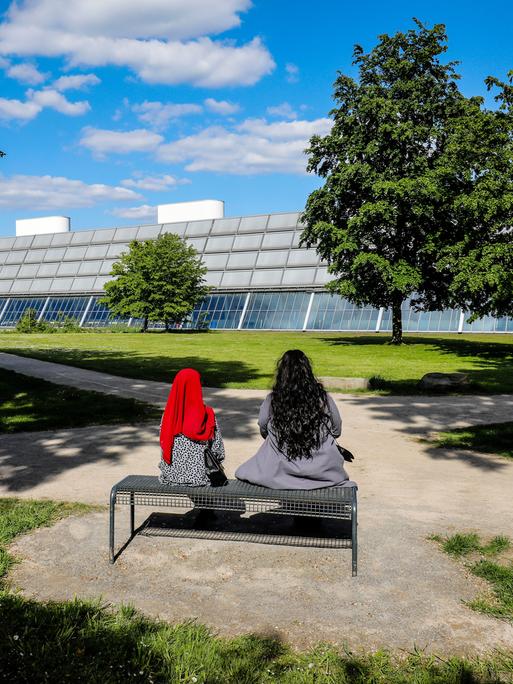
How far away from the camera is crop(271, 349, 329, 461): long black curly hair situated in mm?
5180

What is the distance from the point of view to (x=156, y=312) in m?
46.3

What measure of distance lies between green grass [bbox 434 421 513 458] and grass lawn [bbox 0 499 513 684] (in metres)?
5.67

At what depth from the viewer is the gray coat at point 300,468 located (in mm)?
5145

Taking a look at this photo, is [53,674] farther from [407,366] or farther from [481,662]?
[407,366]

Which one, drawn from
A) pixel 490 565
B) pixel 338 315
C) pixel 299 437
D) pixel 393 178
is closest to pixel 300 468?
pixel 299 437

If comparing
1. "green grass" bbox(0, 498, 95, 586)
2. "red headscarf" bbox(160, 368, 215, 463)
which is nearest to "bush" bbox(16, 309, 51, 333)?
"green grass" bbox(0, 498, 95, 586)

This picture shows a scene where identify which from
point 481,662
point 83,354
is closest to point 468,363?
point 83,354

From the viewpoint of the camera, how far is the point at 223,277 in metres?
55.1

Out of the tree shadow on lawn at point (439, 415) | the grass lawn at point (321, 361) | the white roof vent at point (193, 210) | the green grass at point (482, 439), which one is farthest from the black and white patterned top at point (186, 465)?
the white roof vent at point (193, 210)

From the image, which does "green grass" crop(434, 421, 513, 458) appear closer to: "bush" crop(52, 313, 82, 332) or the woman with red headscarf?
the woman with red headscarf

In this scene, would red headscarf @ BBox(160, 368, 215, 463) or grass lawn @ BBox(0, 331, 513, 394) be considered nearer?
red headscarf @ BBox(160, 368, 215, 463)

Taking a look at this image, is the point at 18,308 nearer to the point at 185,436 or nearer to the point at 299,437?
the point at 185,436

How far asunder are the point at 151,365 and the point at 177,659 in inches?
686

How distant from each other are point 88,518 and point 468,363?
18662mm
